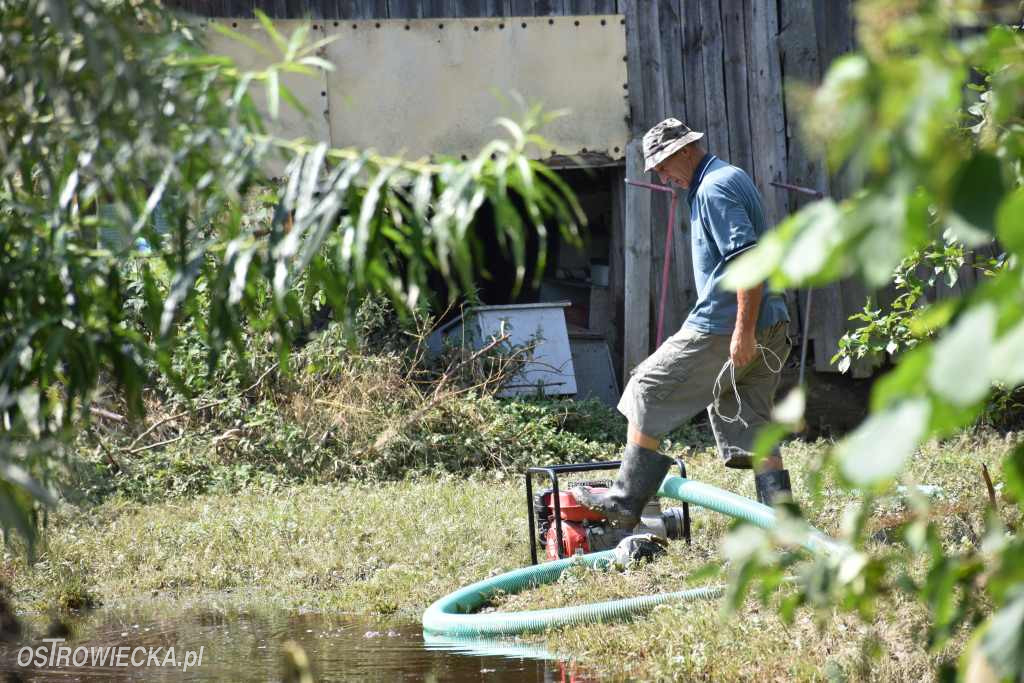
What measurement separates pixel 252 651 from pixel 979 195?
4404mm

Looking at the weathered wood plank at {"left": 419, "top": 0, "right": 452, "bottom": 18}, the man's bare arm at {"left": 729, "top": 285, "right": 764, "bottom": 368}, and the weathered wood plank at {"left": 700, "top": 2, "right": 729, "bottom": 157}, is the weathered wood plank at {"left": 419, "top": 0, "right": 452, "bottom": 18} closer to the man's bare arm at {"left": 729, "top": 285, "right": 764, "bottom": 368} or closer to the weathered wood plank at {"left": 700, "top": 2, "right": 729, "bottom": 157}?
the weathered wood plank at {"left": 700, "top": 2, "right": 729, "bottom": 157}

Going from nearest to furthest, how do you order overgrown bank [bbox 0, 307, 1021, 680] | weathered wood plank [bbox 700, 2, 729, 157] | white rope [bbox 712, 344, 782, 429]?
overgrown bank [bbox 0, 307, 1021, 680] → white rope [bbox 712, 344, 782, 429] → weathered wood plank [bbox 700, 2, 729, 157]

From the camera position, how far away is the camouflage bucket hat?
5598 millimetres

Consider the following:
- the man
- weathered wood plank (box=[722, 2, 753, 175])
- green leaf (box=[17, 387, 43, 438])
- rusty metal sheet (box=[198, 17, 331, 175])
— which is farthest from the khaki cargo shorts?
rusty metal sheet (box=[198, 17, 331, 175])

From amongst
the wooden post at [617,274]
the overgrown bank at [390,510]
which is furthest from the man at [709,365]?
the wooden post at [617,274]

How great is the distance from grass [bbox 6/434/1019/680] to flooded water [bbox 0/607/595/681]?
0.20m

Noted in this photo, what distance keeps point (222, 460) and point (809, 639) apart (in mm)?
5353

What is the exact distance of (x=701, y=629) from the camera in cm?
429

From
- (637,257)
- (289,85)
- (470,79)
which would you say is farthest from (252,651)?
(470,79)

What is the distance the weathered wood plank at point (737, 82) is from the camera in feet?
31.0

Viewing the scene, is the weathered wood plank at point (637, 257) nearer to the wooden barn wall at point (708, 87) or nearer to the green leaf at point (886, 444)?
the wooden barn wall at point (708, 87)

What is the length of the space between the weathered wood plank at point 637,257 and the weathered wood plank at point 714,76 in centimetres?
60

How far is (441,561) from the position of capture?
6035 mm

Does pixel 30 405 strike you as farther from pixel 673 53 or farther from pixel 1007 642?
pixel 673 53
